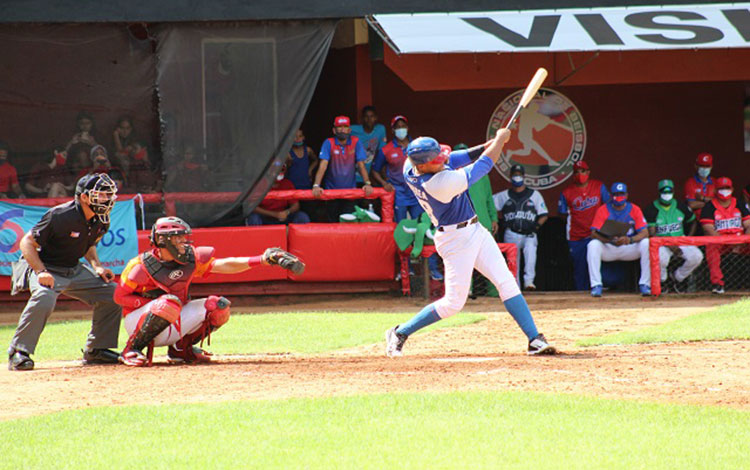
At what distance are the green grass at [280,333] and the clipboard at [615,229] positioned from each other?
2831 millimetres

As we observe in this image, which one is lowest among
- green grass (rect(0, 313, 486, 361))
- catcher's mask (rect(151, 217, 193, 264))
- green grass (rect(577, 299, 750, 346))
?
green grass (rect(0, 313, 486, 361))

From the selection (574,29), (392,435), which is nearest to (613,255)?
(574,29)

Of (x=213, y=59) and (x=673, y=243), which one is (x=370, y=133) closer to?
(x=213, y=59)

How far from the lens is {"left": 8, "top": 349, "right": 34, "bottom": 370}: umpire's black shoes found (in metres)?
8.52

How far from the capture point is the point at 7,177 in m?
13.8

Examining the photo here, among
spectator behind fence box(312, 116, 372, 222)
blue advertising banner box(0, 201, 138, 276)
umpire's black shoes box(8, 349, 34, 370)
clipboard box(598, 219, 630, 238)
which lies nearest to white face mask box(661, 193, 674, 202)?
clipboard box(598, 219, 630, 238)

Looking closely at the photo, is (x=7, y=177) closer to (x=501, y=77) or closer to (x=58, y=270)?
(x=58, y=270)

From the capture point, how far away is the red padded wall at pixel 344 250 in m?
13.7

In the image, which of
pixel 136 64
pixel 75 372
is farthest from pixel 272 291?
pixel 75 372

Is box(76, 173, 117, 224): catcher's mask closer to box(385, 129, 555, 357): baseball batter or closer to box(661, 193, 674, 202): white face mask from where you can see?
box(385, 129, 555, 357): baseball batter

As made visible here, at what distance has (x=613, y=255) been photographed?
14016 mm

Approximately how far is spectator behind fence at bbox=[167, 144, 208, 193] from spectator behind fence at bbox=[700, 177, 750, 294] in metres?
6.80

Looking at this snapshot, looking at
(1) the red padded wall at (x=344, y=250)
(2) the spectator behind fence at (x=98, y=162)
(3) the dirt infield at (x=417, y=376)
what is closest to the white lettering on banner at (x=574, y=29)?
(1) the red padded wall at (x=344, y=250)

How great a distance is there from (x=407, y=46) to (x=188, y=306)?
5.49m
